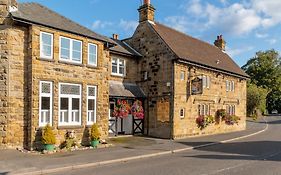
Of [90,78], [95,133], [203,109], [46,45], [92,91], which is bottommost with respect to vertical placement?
[95,133]

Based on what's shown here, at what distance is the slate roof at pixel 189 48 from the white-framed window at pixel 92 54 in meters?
7.00

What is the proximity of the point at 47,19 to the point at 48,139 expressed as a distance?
6.64m

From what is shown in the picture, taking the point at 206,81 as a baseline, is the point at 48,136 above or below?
below

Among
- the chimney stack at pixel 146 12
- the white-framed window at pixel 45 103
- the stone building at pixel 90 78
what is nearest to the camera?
the stone building at pixel 90 78

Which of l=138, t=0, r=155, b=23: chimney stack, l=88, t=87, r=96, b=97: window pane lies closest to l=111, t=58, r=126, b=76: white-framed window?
l=138, t=0, r=155, b=23: chimney stack

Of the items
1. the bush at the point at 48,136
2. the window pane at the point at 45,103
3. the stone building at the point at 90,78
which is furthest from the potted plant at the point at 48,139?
the window pane at the point at 45,103

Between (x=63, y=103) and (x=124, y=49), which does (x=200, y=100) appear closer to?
(x=124, y=49)

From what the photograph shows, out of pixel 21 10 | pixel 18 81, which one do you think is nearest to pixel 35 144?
pixel 18 81

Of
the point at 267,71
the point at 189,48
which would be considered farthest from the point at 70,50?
the point at 267,71

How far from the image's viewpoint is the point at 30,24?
16.2 metres

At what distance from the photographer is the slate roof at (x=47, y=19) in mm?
16172

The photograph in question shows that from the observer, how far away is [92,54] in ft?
63.2

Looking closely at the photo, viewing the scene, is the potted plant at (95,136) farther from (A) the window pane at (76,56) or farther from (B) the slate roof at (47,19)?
(B) the slate roof at (47,19)

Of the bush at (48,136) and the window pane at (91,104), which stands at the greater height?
the window pane at (91,104)
